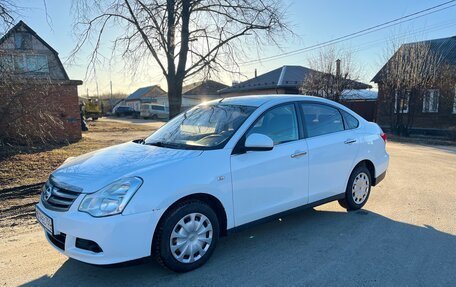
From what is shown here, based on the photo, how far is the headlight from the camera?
10.2 ft

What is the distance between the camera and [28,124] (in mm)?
9977

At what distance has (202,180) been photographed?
11.5 feet

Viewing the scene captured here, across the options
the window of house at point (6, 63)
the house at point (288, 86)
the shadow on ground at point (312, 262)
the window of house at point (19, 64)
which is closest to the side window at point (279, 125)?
the shadow on ground at point (312, 262)

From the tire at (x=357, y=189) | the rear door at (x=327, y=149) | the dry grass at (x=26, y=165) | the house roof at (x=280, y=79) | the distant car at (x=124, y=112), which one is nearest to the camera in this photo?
the rear door at (x=327, y=149)

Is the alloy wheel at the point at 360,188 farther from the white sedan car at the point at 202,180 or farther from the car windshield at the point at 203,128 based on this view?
the car windshield at the point at 203,128

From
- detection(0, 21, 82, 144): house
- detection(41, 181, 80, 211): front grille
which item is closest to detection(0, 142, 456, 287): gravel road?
detection(41, 181, 80, 211): front grille

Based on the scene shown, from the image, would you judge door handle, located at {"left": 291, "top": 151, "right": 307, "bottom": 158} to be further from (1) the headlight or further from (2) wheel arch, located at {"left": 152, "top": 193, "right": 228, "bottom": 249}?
(1) the headlight

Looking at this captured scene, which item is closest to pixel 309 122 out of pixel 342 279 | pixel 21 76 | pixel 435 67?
pixel 342 279

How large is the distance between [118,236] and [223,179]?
115cm

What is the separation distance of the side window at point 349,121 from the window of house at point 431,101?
1609 cm

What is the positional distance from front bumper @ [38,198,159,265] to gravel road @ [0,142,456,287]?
145 millimetres

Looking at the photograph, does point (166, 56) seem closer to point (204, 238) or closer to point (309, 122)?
point (309, 122)

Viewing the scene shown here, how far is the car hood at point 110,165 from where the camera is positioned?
327 cm

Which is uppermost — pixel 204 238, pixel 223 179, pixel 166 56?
pixel 166 56
